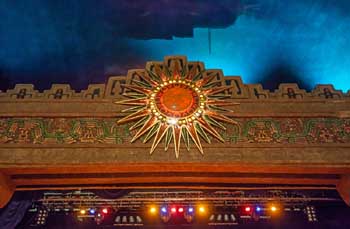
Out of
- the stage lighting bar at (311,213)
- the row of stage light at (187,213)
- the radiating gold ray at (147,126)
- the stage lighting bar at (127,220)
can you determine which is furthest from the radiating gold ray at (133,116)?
the stage lighting bar at (311,213)

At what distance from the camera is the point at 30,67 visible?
5.34 metres

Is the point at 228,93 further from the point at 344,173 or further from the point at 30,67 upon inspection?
the point at 30,67

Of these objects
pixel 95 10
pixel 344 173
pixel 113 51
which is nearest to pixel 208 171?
pixel 344 173

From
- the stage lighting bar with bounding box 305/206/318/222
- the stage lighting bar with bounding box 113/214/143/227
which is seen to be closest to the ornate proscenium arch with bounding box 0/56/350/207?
the stage lighting bar with bounding box 305/206/318/222

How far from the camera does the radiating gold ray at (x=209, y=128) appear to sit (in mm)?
4098

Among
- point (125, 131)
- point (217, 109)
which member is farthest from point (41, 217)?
point (217, 109)

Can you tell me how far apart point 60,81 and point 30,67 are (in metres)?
0.52

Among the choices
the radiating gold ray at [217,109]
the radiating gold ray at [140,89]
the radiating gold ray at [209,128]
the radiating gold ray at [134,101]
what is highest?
the radiating gold ray at [140,89]

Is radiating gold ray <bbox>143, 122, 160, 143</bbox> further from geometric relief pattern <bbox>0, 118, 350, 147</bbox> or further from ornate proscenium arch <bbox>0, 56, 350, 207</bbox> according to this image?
geometric relief pattern <bbox>0, 118, 350, 147</bbox>

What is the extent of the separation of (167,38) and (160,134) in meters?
1.78

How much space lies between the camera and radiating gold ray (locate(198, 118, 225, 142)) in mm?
4098

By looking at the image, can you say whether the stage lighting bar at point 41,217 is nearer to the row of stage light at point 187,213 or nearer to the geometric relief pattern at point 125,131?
the row of stage light at point 187,213

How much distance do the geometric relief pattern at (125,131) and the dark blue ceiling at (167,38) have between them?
1354mm

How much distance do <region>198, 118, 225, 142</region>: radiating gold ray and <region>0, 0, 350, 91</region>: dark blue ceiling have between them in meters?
1.50
